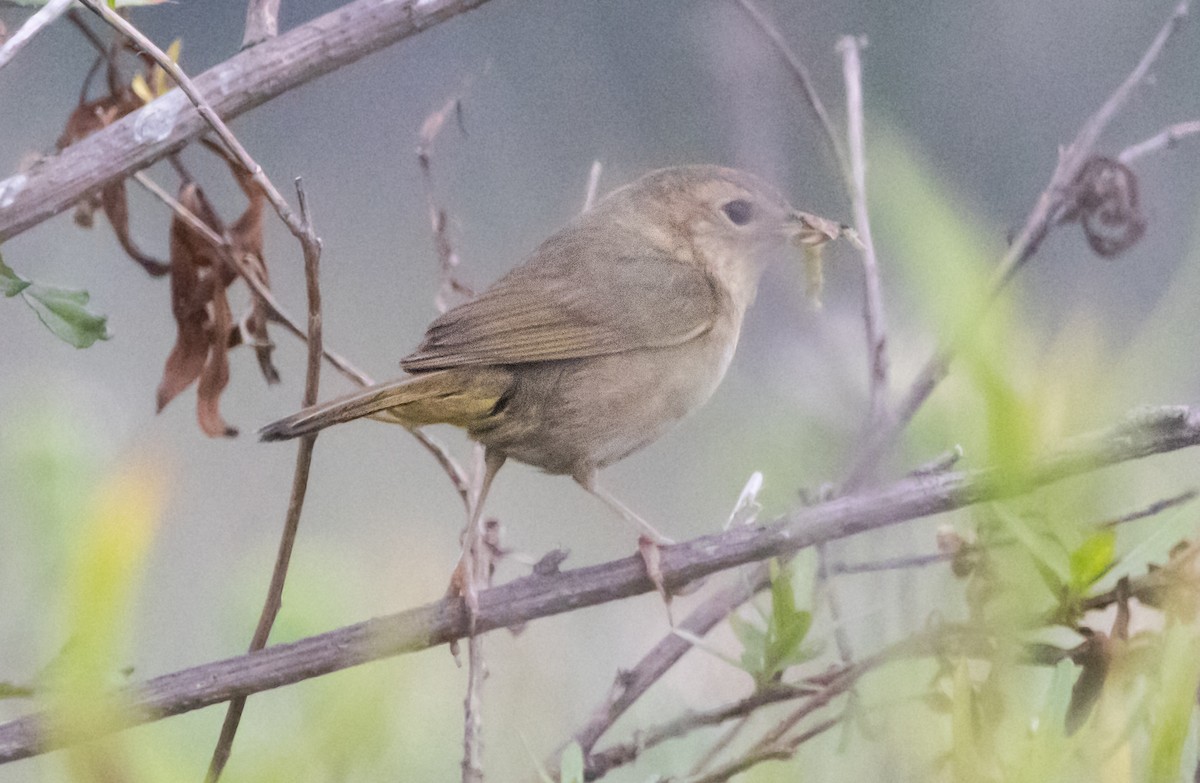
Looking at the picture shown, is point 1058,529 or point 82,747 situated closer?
point 82,747

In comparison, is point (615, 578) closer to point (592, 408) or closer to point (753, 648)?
point (753, 648)

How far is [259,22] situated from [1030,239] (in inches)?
27.1

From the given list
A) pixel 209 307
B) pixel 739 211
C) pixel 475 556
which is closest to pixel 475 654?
pixel 475 556

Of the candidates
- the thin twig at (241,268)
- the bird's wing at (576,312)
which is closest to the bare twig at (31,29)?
the thin twig at (241,268)

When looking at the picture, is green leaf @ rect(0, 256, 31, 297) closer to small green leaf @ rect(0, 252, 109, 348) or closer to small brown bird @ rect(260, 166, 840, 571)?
small green leaf @ rect(0, 252, 109, 348)

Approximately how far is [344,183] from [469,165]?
28 centimetres

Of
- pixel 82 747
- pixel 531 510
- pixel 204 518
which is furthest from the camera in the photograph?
pixel 531 510

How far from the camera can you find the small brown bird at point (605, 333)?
1411 mm

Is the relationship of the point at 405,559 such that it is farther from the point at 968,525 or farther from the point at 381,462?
the point at 381,462

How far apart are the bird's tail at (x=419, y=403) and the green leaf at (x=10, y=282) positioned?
8.1 inches

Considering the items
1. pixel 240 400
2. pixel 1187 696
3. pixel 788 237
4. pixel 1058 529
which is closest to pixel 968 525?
pixel 1058 529

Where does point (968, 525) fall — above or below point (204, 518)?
below

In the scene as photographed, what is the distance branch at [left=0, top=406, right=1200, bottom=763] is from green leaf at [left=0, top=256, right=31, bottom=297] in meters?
0.31

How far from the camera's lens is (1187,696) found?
0.49 m
